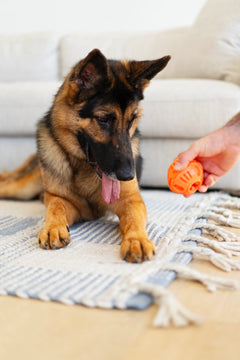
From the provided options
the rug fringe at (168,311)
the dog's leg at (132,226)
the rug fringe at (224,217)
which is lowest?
the rug fringe at (224,217)

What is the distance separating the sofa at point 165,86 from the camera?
2.50 metres

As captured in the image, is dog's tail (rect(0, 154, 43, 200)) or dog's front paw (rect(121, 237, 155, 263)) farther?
dog's tail (rect(0, 154, 43, 200))

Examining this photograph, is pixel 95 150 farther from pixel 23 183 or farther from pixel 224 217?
pixel 23 183

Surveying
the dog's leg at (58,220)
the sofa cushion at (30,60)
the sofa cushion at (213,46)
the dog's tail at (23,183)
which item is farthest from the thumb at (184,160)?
the sofa cushion at (30,60)

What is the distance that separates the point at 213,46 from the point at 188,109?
0.85 m

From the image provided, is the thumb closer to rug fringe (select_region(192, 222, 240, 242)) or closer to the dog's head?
the dog's head

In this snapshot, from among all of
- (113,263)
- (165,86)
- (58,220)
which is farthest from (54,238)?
(165,86)

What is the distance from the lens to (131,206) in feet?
5.47

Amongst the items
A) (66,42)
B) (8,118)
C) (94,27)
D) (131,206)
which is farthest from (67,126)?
(94,27)

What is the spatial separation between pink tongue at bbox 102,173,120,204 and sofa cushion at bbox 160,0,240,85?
1.61m

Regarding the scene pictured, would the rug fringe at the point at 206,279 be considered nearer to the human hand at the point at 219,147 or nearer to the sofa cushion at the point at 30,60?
the human hand at the point at 219,147

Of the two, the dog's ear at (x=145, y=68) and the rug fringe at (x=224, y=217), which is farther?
the rug fringe at (x=224, y=217)

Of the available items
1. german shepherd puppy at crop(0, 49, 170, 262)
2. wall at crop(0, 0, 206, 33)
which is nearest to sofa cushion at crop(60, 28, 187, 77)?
wall at crop(0, 0, 206, 33)

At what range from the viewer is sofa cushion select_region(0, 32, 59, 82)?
4027 millimetres
